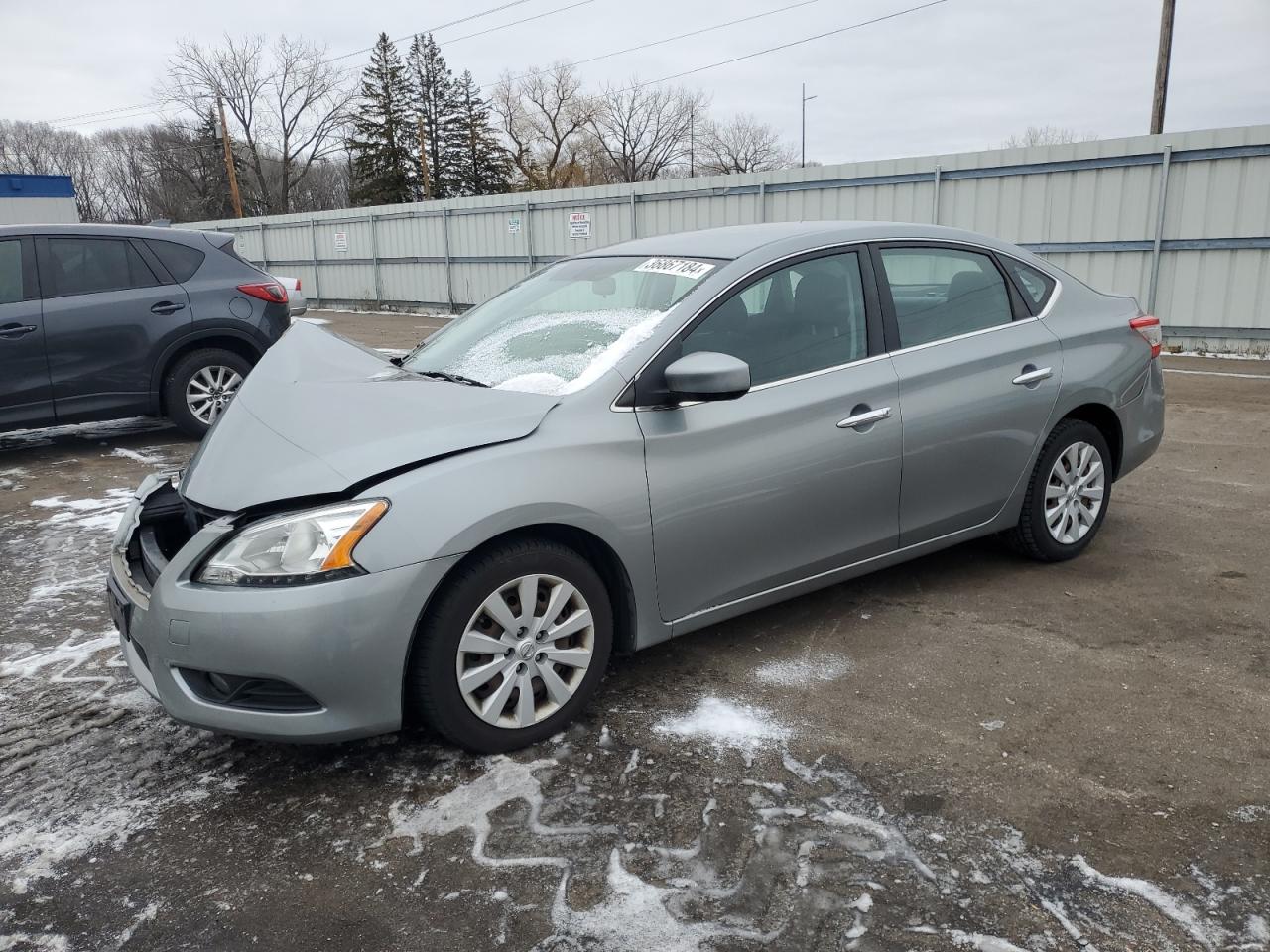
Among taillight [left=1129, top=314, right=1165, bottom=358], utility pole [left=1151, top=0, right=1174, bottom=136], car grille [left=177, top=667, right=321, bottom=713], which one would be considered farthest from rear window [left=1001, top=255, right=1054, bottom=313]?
utility pole [left=1151, top=0, right=1174, bottom=136]

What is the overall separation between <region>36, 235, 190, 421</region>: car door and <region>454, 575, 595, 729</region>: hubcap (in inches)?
215

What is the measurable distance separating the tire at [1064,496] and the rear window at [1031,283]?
54 cm

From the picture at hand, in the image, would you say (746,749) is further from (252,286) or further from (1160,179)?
(1160,179)

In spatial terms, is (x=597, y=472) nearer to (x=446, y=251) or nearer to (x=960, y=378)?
(x=960, y=378)

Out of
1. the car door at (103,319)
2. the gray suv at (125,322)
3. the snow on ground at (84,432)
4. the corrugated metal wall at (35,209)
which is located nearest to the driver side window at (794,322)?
the gray suv at (125,322)

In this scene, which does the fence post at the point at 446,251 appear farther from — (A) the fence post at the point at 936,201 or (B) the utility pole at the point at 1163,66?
(B) the utility pole at the point at 1163,66

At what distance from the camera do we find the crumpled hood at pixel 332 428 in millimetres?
2764

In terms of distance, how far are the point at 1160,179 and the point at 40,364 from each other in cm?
1169

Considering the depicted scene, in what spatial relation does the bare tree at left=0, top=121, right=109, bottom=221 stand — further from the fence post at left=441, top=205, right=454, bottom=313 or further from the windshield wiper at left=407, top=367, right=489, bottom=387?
the windshield wiper at left=407, top=367, right=489, bottom=387

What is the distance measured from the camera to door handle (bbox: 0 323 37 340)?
671 centimetres

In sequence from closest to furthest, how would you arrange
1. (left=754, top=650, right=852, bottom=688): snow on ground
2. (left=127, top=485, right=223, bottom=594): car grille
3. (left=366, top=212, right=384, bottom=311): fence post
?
(left=127, top=485, right=223, bottom=594): car grille < (left=754, top=650, right=852, bottom=688): snow on ground < (left=366, top=212, right=384, bottom=311): fence post

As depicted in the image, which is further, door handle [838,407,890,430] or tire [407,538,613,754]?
door handle [838,407,890,430]

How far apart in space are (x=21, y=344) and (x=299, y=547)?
5362 millimetres

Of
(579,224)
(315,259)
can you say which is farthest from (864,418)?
(315,259)
